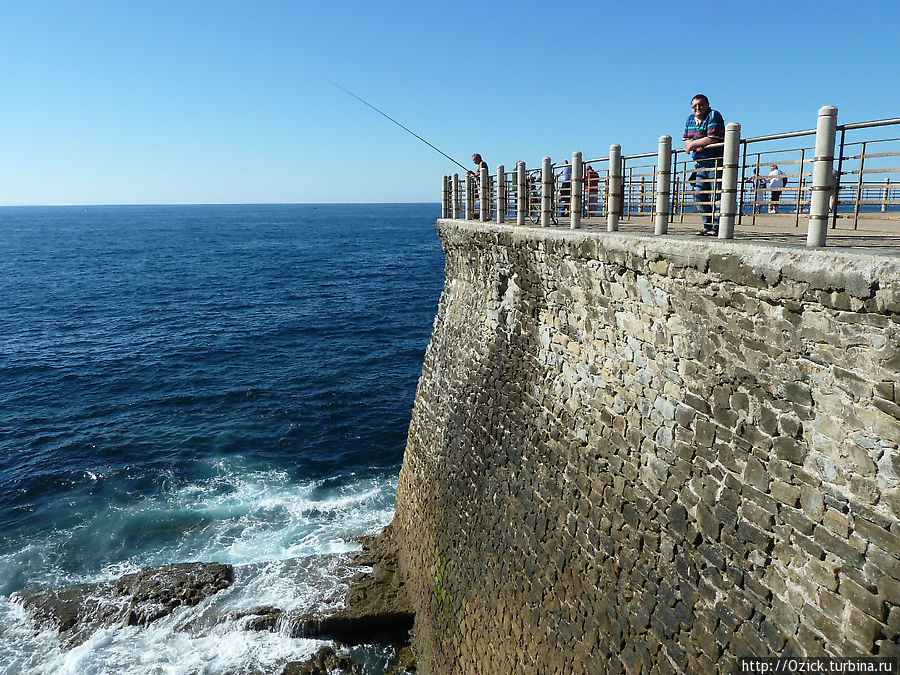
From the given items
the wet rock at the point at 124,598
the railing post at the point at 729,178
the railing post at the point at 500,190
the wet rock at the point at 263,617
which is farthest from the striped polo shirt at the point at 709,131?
the wet rock at the point at 124,598

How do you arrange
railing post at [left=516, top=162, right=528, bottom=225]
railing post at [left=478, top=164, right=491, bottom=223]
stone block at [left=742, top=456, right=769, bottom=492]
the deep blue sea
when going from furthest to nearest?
railing post at [left=478, top=164, right=491, bottom=223] < the deep blue sea < railing post at [left=516, top=162, right=528, bottom=225] < stone block at [left=742, top=456, right=769, bottom=492]

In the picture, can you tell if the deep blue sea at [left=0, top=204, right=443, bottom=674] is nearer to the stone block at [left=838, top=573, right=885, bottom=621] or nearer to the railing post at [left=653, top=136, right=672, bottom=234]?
the stone block at [left=838, top=573, right=885, bottom=621]

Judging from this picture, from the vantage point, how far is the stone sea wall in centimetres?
457

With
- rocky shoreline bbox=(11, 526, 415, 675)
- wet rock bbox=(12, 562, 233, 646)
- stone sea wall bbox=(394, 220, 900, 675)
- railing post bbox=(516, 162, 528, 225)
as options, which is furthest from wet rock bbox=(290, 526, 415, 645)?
railing post bbox=(516, 162, 528, 225)

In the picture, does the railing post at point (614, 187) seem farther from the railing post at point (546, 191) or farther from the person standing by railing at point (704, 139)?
the railing post at point (546, 191)

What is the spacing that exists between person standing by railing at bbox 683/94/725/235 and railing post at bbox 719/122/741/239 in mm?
1394

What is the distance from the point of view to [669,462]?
251 inches

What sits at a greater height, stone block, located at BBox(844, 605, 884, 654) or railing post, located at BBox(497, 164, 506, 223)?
railing post, located at BBox(497, 164, 506, 223)

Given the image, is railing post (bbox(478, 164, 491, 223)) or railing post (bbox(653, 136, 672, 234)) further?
railing post (bbox(478, 164, 491, 223))

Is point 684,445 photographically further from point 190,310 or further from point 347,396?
point 190,310

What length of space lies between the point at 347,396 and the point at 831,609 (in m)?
20.9

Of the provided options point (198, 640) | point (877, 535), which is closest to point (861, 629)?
point (877, 535)

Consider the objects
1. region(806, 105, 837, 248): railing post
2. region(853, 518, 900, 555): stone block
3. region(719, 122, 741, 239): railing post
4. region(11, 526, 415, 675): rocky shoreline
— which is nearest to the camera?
region(853, 518, 900, 555): stone block

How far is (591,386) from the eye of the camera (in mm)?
7820
